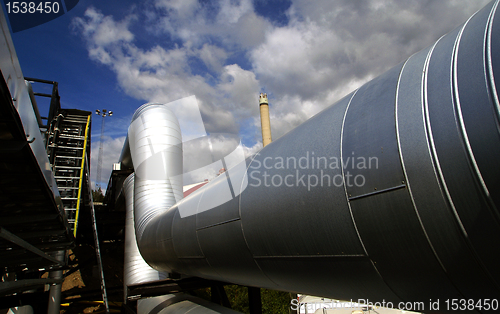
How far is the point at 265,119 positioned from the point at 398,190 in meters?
41.4

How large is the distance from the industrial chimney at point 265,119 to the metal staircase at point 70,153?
101 feet

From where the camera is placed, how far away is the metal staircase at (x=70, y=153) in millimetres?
9281

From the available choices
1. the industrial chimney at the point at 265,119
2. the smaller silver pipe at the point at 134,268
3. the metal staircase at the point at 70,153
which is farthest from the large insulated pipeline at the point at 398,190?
the industrial chimney at the point at 265,119

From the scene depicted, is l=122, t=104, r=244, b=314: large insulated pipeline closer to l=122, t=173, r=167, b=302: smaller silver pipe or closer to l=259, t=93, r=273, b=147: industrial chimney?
l=122, t=173, r=167, b=302: smaller silver pipe

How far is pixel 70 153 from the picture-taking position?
34.6 ft

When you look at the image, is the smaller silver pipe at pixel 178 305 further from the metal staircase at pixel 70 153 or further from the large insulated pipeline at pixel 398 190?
the metal staircase at pixel 70 153

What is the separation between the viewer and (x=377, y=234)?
5.64 ft

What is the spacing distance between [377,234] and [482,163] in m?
0.65

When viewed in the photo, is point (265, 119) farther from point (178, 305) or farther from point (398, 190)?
point (398, 190)

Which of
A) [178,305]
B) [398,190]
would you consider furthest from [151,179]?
[398,190]

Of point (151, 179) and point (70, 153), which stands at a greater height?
point (70, 153)

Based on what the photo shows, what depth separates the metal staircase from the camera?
9281mm

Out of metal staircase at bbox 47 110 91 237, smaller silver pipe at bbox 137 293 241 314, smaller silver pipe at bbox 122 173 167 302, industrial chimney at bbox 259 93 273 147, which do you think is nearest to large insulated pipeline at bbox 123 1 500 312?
smaller silver pipe at bbox 137 293 241 314

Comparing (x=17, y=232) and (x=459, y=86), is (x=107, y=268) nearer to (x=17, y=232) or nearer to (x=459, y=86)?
(x=17, y=232)
